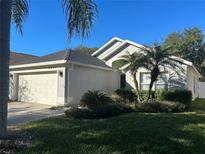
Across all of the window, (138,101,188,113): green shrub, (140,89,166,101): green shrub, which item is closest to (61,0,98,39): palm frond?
(138,101,188,113): green shrub

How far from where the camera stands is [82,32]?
7.47 m

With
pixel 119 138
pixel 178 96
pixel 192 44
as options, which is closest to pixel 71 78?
pixel 178 96

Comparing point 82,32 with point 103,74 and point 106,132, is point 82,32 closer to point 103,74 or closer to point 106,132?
point 106,132

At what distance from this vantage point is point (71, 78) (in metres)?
16.2

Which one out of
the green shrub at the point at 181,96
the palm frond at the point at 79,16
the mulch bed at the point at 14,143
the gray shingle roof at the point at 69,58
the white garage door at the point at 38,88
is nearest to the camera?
the mulch bed at the point at 14,143

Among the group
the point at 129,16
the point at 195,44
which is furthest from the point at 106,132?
the point at 195,44

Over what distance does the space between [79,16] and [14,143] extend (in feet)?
13.5

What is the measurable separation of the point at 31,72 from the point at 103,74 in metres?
5.78

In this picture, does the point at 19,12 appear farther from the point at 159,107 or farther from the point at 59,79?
the point at 159,107

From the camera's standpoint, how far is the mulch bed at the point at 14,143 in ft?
18.5

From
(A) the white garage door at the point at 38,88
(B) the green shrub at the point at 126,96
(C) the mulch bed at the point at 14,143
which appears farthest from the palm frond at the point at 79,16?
(B) the green shrub at the point at 126,96

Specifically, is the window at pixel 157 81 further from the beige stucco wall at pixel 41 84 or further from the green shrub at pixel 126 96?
the beige stucco wall at pixel 41 84

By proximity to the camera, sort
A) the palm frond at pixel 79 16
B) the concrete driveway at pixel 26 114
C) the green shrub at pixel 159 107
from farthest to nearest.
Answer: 1. the green shrub at pixel 159 107
2. the concrete driveway at pixel 26 114
3. the palm frond at pixel 79 16

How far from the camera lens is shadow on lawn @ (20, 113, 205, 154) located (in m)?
5.74
